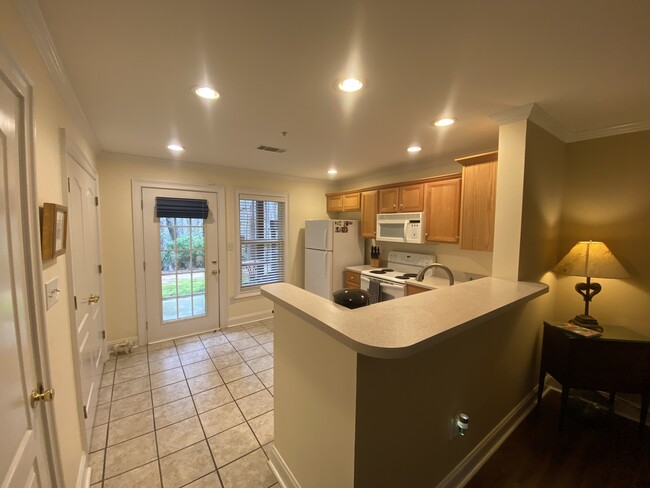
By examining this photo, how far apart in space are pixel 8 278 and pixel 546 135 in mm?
3138

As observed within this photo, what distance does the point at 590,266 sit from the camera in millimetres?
2041

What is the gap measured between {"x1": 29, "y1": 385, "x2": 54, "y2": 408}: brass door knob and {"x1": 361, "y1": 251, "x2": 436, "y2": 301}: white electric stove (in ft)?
9.82

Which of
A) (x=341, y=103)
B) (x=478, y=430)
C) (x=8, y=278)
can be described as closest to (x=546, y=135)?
(x=341, y=103)

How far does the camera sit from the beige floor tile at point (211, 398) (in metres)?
2.29

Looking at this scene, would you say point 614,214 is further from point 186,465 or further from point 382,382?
point 186,465

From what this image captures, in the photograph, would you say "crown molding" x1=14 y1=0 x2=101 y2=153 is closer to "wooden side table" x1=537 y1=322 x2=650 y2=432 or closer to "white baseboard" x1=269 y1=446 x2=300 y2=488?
"white baseboard" x1=269 y1=446 x2=300 y2=488

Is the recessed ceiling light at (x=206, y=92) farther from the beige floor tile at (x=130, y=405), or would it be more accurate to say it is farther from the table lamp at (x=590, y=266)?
the table lamp at (x=590, y=266)

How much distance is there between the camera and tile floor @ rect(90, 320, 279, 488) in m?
1.68

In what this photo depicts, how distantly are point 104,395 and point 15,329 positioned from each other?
7.04 feet

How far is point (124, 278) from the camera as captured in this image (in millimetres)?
3260

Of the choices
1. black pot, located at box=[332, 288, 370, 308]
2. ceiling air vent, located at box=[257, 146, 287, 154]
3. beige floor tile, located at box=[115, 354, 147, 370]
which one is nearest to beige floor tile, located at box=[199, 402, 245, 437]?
beige floor tile, located at box=[115, 354, 147, 370]

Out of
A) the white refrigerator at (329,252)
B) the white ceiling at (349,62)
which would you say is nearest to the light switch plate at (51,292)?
the white ceiling at (349,62)

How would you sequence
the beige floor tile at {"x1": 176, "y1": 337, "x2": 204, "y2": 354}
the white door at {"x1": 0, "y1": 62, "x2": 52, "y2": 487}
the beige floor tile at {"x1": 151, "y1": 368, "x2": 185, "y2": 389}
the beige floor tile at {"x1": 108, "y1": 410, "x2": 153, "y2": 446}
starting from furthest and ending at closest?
the beige floor tile at {"x1": 176, "y1": 337, "x2": 204, "y2": 354} < the beige floor tile at {"x1": 151, "y1": 368, "x2": 185, "y2": 389} < the beige floor tile at {"x1": 108, "y1": 410, "x2": 153, "y2": 446} < the white door at {"x1": 0, "y1": 62, "x2": 52, "y2": 487}

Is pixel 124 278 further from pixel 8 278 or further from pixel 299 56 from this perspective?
pixel 299 56
